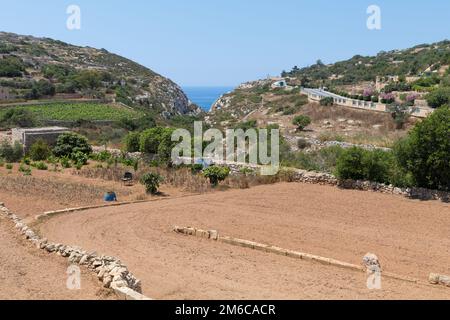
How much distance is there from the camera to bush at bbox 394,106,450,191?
19156mm

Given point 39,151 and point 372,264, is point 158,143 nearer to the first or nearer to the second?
point 39,151

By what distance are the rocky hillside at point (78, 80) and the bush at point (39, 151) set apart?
33630mm

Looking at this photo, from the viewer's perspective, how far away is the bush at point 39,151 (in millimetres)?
30062

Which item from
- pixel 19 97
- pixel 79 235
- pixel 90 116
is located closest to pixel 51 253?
pixel 79 235

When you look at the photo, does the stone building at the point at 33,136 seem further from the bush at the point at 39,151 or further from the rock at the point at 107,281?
the rock at the point at 107,281

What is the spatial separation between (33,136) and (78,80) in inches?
1647

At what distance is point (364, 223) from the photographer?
16062 millimetres

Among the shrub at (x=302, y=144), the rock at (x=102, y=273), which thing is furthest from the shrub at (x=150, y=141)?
the rock at (x=102, y=273)

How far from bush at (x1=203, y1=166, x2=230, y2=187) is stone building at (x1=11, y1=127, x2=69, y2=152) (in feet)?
44.7

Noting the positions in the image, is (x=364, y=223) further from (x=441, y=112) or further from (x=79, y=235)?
(x=79, y=235)

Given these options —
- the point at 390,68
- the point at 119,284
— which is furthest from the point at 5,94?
the point at 390,68

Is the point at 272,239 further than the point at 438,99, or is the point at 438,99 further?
the point at 438,99

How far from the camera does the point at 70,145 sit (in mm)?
30547
